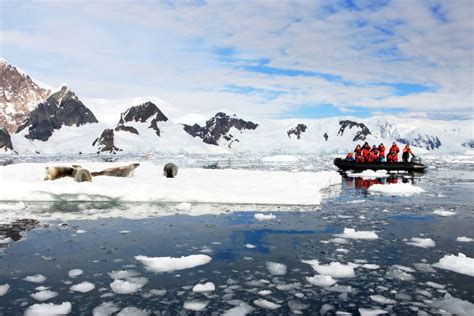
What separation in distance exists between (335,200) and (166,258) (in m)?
7.58

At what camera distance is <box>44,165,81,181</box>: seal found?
551 inches

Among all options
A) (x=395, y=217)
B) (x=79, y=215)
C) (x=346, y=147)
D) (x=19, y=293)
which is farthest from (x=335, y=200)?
(x=346, y=147)

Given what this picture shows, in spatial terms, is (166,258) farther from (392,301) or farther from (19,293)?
(392,301)

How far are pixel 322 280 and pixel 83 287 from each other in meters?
2.65

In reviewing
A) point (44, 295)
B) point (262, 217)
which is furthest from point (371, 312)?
point (262, 217)

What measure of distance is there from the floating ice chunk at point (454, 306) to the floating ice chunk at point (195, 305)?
87.8 inches

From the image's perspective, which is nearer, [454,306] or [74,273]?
[454,306]

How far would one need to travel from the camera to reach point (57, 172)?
47.0ft

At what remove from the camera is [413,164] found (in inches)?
1028

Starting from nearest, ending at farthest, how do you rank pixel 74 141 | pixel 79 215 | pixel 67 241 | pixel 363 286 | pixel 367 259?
pixel 363 286
pixel 367 259
pixel 67 241
pixel 79 215
pixel 74 141

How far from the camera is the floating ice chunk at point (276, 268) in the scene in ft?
17.2

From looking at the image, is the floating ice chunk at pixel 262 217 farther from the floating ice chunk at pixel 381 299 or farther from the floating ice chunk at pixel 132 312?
the floating ice chunk at pixel 132 312

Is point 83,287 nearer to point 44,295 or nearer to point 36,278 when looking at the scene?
point 44,295

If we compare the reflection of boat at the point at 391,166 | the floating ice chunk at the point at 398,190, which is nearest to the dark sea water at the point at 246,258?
the floating ice chunk at the point at 398,190
